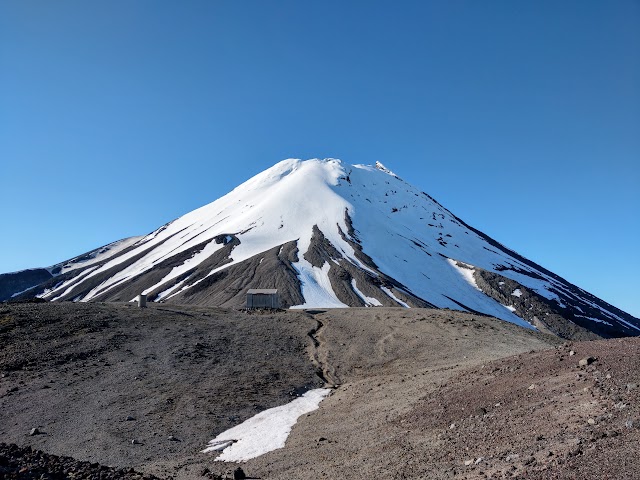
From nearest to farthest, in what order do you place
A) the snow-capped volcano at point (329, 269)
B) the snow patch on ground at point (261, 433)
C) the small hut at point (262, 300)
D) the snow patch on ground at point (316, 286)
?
the snow patch on ground at point (261, 433)
the small hut at point (262, 300)
the snow patch on ground at point (316, 286)
the snow-capped volcano at point (329, 269)

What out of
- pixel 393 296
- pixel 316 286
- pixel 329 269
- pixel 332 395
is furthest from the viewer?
pixel 329 269

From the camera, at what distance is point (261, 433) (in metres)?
23.0

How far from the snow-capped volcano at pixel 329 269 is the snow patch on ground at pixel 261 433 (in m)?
59.8

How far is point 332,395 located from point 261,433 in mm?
7002

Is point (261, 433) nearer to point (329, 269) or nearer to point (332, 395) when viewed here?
point (332, 395)

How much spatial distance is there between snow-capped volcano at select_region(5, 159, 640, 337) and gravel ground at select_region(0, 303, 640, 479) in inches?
1776

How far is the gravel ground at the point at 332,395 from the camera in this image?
1380 centimetres

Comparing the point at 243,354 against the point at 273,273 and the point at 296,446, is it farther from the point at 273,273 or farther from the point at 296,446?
the point at 273,273

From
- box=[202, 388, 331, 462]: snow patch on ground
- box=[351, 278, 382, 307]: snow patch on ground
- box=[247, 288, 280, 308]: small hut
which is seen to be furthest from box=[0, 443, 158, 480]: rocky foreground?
box=[351, 278, 382, 307]: snow patch on ground

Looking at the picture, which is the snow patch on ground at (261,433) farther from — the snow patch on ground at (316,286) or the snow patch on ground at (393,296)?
the snow patch on ground at (393,296)

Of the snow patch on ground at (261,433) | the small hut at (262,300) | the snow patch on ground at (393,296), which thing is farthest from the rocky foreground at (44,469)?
the snow patch on ground at (393,296)

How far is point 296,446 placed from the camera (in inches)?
784

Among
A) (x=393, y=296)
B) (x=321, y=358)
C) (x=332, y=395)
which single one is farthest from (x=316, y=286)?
(x=332, y=395)

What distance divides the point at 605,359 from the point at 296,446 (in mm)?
12433
